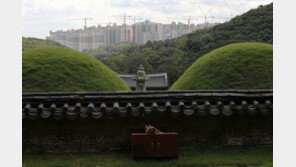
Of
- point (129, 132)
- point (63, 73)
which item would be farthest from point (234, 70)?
point (63, 73)

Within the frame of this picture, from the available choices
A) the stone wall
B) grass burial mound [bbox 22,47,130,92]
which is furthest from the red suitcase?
grass burial mound [bbox 22,47,130,92]

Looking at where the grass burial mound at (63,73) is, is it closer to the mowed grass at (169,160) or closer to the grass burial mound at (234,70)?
the grass burial mound at (234,70)

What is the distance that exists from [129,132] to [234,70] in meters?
5.56

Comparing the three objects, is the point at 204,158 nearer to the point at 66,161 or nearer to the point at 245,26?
the point at 66,161

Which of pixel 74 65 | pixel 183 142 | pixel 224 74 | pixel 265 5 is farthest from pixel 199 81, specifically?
pixel 265 5

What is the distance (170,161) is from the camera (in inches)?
259

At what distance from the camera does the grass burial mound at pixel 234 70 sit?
10.2 m

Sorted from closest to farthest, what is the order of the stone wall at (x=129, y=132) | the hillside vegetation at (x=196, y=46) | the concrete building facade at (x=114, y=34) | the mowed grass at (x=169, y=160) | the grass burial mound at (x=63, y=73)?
the mowed grass at (x=169, y=160), the stone wall at (x=129, y=132), the grass burial mound at (x=63, y=73), the hillside vegetation at (x=196, y=46), the concrete building facade at (x=114, y=34)

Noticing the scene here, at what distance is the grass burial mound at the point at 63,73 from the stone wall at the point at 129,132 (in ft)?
9.94

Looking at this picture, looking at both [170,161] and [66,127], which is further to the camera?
[66,127]

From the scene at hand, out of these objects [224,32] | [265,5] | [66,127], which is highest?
[265,5]

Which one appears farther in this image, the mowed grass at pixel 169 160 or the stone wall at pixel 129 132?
the stone wall at pixel 129 132

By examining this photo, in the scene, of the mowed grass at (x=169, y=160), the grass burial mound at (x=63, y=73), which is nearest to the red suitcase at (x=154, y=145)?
the mowed grass at (x=169, y=160)

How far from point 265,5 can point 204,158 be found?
110ft
